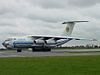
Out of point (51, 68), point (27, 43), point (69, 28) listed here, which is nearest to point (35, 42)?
point (27, 43)

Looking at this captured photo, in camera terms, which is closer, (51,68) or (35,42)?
(51,68)

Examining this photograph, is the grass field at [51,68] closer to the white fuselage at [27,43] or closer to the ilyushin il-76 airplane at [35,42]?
the white fuselage at [27,43]

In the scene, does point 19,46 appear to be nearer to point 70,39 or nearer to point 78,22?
point 70,39

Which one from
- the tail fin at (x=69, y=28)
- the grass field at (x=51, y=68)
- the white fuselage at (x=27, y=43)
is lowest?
the grass field at (x=51, y=68)

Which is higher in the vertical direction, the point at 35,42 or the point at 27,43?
the point at 35,42

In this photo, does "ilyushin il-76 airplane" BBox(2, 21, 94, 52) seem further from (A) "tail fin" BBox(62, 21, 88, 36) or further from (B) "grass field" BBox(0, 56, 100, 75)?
(B) "grass field" BBox(0, 56, 100, 75)

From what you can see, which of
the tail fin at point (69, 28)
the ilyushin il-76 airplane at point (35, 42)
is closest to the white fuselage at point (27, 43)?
the ilyushin il-76 airplane at point (35, 42)

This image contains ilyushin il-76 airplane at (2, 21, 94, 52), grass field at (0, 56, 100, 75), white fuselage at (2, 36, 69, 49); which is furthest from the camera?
ilyushin il-76 airplane at (2, 21, 94, 52)

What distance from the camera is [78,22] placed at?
79.2m

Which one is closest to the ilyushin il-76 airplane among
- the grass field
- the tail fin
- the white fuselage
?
the white fuselage

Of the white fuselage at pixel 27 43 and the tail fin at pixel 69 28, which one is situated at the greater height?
the tail fin at pixel 69 28

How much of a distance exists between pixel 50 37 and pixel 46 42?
1586mm

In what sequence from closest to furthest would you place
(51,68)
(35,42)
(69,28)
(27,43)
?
(51,68) < (27,43) < (35,42) < (69,28)

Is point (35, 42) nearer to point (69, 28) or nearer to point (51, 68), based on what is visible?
point (69, 28)
